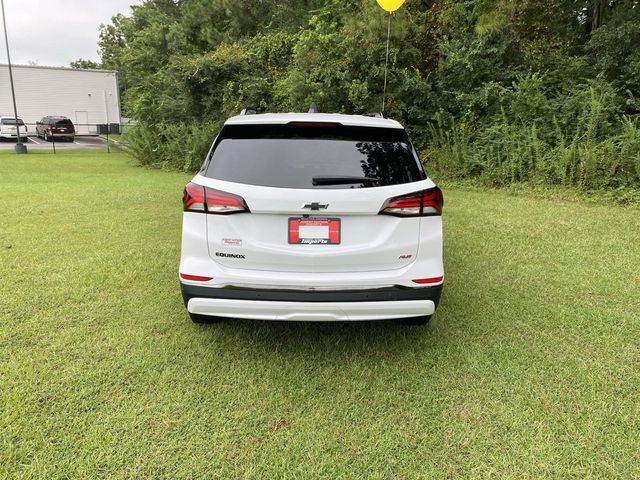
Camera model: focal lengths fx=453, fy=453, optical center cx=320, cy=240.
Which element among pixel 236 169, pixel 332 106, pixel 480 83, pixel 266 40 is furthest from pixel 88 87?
pixel 236 169

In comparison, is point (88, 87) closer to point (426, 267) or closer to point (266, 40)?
point (266, 40)

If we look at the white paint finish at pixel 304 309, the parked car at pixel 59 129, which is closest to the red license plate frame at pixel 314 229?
→ the white paint finish at pixel 304 309

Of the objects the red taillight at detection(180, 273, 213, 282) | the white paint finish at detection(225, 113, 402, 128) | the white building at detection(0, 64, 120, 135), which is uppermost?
the white building at detection(0, 64, 120, 135)

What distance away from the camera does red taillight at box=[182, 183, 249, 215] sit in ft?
8.38

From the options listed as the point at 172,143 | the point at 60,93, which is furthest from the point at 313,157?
the point at 60,93

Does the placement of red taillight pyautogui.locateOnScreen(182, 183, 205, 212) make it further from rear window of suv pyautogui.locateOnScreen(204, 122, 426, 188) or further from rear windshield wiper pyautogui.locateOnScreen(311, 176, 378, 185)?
rear windshield wiper pyautogui.locateOnScreen(311, 176, 378, 185)

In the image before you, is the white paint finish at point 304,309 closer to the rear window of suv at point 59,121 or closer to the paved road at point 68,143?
the paved road at point 68,143

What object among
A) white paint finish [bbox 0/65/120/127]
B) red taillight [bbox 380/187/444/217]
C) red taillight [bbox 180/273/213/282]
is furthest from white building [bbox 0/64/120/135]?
red taillight [bbox 380/187/444/217]

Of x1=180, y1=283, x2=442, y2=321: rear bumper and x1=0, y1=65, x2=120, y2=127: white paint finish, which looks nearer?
x1=180, y1=283, x2=442, y2=321: rear bumper

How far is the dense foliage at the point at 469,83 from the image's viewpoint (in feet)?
28.4

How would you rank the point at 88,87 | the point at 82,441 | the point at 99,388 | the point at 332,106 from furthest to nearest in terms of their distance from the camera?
the point at 88,87 < the point at 332,106 < the point at 99,388 < the point at 82,441

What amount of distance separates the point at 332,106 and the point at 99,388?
9.77m

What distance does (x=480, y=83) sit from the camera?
10.5 meters

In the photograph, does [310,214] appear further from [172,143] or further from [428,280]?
[172,143]
